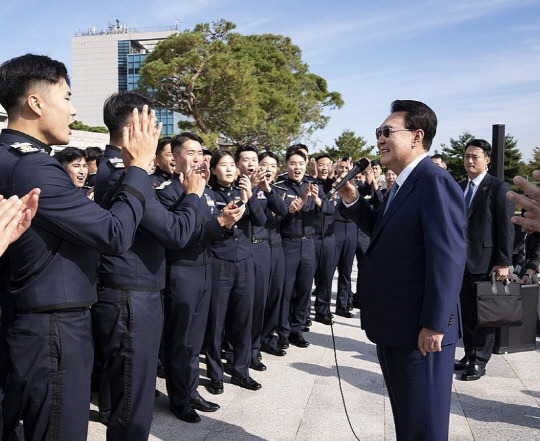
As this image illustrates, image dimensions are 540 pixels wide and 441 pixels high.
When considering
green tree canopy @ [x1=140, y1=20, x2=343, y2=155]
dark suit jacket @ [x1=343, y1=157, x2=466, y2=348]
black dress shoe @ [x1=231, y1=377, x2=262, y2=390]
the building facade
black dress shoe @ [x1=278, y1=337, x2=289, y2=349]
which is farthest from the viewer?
the building facade

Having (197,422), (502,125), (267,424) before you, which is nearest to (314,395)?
(267,424)

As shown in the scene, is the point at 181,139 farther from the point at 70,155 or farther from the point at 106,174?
the point at 70,155

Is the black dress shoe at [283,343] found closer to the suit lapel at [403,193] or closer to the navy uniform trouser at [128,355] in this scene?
the navy uniform trouser at [128,355]

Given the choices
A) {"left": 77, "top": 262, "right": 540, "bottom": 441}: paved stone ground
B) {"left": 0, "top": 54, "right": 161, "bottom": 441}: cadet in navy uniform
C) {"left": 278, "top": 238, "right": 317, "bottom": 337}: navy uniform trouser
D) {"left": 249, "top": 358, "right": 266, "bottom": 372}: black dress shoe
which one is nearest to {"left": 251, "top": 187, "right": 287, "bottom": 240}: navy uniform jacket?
{"left": 278, "top": 238, "right": 317, "bottom": 337}: navy uniform trouser

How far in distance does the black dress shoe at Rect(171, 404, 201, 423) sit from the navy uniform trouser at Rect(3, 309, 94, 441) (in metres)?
1.63

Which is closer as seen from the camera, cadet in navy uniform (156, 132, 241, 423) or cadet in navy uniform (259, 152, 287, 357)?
cadet in navy uniform (156, 132, 241, 423)

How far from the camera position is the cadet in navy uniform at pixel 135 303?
260 centimetres

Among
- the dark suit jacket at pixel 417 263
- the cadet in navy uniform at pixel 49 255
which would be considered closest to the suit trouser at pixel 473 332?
the dark suit jacket at pixel 417 263

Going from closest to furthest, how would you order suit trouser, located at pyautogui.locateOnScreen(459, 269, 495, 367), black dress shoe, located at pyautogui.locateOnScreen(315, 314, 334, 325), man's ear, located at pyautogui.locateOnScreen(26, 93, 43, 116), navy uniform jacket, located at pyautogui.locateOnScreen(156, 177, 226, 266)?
man's ear, located at pyautogui.locateOnScreen(26, 93, 43, 116) < navy uniform jacket, located at pyautogui.locateOnScreen(156, 177, 226, 266) < suit trouser, located at pyautogui.locateOnScreen(459, 269, 495, 367) < black dress shoe, located at pyautogui.locateOnScreen(315, 314, 334, 325)

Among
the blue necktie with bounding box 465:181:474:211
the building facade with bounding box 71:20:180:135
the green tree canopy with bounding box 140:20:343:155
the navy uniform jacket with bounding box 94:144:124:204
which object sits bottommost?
the blue necktie with bounding box 465:181:474:211

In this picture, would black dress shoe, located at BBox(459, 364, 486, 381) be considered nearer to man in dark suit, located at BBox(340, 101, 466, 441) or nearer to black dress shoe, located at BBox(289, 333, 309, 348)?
black dress shoe, located at BBox(289, 333, 309, 348)

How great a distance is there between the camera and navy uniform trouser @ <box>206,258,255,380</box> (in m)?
4.16

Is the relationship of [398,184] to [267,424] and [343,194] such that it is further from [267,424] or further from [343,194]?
[267,424]

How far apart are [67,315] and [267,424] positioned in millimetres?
2011
